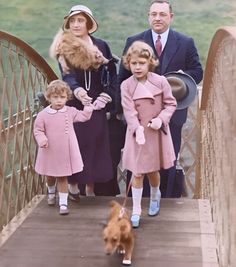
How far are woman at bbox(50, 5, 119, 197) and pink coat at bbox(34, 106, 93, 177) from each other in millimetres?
154

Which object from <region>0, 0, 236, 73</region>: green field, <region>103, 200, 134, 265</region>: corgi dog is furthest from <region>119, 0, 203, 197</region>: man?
<region>0, 0, 236, 73</region>: green field

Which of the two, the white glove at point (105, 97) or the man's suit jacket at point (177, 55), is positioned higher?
the man's suit jacket at point (177, 55)

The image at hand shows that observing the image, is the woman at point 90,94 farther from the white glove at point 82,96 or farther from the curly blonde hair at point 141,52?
the curly blonde hair at point 141,52

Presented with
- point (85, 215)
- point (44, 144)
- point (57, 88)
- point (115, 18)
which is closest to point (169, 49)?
point (57, 88)

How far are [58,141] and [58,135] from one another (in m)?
0.03

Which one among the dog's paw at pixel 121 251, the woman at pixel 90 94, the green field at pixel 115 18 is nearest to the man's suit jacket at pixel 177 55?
the woman at pixel 90 94

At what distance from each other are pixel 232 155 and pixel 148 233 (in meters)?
1.30

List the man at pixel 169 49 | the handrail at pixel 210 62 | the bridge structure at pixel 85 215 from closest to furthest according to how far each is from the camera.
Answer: the bridge structure at pixel 85 215, the handrail at pixel 210 62, the man at pixel 169 49

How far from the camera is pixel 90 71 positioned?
328 centimetres

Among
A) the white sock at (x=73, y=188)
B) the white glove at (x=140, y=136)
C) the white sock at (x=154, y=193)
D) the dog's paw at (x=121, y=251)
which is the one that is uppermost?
the white glove at (x=140, y=136)

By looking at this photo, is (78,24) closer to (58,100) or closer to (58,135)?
(58,100)

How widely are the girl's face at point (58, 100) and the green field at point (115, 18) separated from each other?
9.86 ft

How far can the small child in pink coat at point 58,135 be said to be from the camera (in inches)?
122

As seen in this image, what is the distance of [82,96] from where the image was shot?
3219mm
